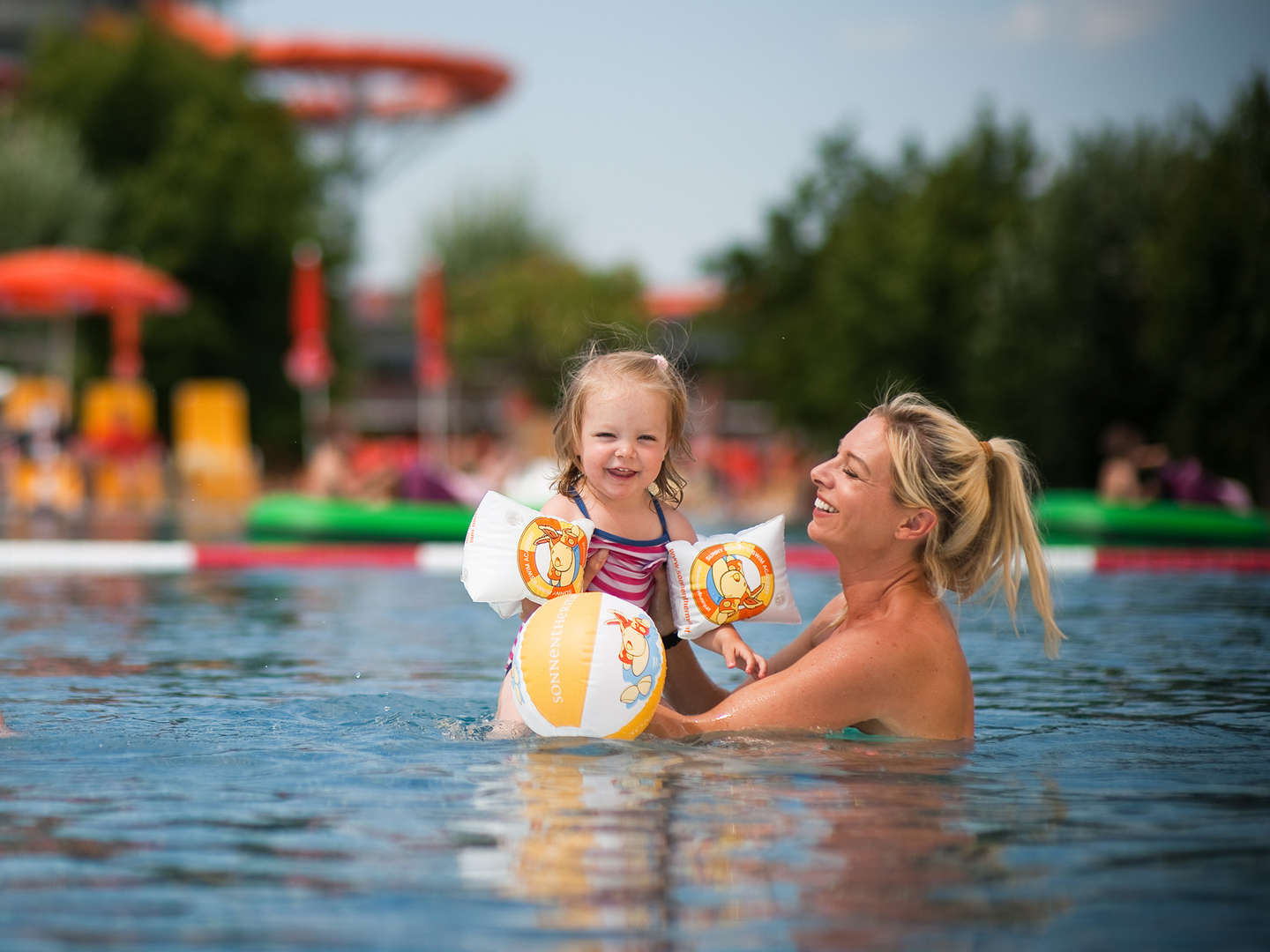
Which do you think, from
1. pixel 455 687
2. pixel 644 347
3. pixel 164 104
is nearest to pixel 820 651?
pixel 644 347

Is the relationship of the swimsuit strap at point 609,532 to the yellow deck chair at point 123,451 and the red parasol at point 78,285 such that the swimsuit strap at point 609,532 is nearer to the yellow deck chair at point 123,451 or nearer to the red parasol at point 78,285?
the yellow deck chair at point 123,451

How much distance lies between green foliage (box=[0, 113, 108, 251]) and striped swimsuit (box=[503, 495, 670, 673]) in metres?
33.6

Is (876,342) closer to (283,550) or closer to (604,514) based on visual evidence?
(283,550)

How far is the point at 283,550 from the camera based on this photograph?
14.0 metres

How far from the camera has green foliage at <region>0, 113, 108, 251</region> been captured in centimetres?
3572

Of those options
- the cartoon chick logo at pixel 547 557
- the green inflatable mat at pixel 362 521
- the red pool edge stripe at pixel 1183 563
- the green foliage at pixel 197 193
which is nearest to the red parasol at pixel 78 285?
the green foliage at pixel 197 193

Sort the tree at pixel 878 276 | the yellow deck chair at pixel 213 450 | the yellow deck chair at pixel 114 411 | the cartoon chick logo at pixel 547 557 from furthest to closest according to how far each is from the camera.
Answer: the tree at pixel 878 276
the yellow deck chair at pixel 213 450
the yellow deck chair at pixel 114 411
the cartoon chick logo at pixel 547 557

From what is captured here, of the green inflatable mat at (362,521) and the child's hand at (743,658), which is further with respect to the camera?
the green inflatable mat at (362,521)

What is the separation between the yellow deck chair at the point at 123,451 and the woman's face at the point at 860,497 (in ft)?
73.1

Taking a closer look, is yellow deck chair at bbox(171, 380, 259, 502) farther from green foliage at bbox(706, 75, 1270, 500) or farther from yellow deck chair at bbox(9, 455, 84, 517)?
green foliage at bbox(706, 75, 1270, 500)

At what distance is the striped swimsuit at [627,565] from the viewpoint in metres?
5.05

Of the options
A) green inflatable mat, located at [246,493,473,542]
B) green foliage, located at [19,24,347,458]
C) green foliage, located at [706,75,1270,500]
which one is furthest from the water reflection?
green foliage, located at [19,24,347,458]

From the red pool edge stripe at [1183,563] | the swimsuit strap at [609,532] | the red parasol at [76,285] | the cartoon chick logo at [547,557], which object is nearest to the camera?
the cartoon chick logo at [547,557]

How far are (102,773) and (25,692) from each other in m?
2.03
